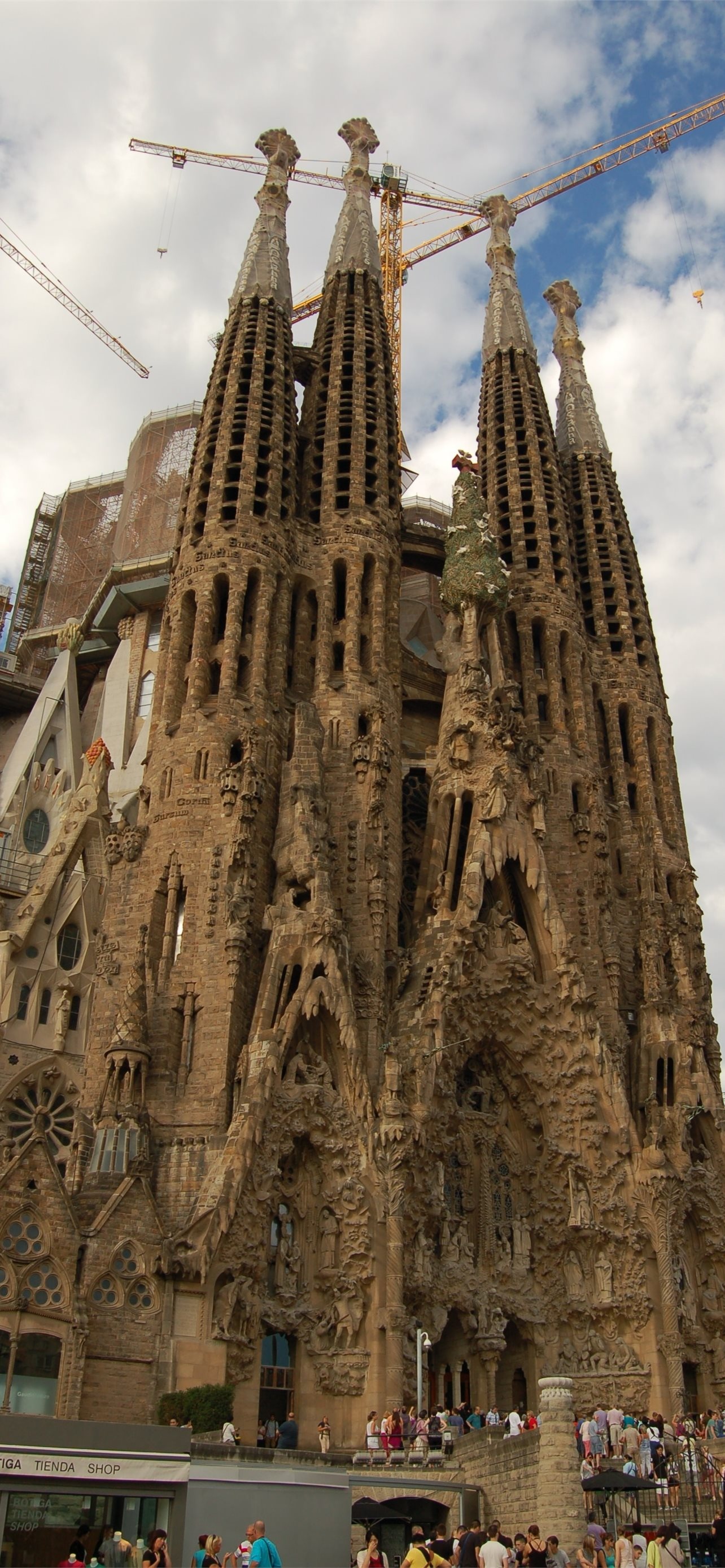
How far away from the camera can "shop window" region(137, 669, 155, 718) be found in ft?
152

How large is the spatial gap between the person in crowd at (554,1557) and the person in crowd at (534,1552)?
73 millimetres

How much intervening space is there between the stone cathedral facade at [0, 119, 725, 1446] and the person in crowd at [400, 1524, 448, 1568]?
10637 mm

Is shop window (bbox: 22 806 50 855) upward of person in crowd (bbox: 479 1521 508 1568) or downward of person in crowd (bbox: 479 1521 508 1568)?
upward

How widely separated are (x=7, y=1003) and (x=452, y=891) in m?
11.9

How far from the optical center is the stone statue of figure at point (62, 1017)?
3553 cm

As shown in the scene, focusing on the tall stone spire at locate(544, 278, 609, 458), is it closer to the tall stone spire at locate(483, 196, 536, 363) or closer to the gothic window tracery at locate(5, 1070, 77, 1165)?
the tall stone spire at locate(483, 196, 536, 363)

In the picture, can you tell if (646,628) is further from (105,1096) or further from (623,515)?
(105,1096)

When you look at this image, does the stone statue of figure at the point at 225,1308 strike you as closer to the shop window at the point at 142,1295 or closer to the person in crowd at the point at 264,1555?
the shop window at the point at 142,1295

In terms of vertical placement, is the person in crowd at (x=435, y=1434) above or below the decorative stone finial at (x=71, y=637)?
below

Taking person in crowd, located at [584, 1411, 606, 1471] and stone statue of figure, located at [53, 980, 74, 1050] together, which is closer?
person in crowd, located at [584, 1411, 606, 1471]

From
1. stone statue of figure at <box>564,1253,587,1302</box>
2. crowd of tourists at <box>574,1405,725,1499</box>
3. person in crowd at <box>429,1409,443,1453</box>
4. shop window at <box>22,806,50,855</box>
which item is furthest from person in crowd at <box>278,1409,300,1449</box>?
shop window at <box>22,806,50,855</box>

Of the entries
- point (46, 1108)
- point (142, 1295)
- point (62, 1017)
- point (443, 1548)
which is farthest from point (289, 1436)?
point (62, 1017)

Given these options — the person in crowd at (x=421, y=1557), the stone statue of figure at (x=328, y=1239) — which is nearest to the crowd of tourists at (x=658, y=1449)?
the person in crowd at (x=421, y=1557)

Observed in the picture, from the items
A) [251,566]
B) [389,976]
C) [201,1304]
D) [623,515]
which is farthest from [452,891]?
[623,515]
